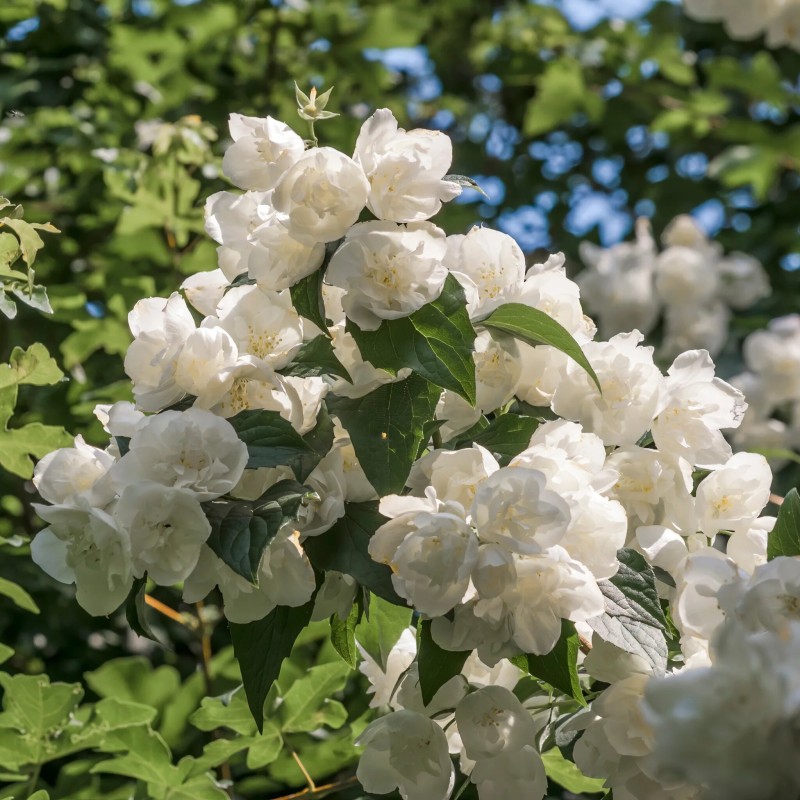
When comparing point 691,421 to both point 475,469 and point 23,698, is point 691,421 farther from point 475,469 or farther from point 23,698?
point 23,698

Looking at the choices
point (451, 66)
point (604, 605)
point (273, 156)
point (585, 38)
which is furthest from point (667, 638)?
point (451, 66)

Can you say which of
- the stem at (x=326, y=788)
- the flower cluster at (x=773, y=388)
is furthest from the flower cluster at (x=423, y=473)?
the flower cluster at (x=773, y=388)

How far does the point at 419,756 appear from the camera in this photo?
123 cm

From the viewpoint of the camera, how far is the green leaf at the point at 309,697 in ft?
5.23

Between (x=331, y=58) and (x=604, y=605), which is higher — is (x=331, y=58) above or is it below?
below

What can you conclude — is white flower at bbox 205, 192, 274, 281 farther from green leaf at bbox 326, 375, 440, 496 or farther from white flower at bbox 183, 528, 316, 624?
white flower at bbox 183, 528, 316, 624

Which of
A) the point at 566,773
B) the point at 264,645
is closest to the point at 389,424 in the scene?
the point at 264,645

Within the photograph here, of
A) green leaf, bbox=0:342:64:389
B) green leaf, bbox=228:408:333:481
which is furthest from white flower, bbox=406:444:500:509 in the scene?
green leaf, bbox=0:342:64:389

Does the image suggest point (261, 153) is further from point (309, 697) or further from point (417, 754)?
point (309, 697)

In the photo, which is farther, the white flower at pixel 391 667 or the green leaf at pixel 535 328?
the white flower at pixel 391 667

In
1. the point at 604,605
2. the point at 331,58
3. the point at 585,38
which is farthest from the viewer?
the point at 585,38

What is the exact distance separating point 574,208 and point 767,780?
3504mm

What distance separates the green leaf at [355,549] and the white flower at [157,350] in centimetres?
22

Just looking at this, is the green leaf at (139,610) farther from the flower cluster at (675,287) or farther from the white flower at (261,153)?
the flower cluster at (675,287)
